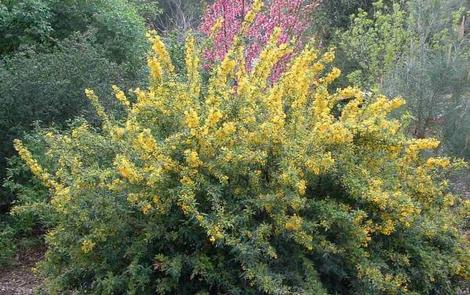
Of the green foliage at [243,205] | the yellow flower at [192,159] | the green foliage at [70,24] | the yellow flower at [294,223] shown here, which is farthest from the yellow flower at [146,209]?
the green foliage at [70,24]

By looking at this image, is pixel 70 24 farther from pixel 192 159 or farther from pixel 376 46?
pixel 192 159

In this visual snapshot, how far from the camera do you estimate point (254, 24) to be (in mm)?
8508

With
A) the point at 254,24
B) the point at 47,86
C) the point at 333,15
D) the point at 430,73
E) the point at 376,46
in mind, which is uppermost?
the point at 47,86

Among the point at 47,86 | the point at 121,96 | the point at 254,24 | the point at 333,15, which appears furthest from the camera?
the point at 333,15

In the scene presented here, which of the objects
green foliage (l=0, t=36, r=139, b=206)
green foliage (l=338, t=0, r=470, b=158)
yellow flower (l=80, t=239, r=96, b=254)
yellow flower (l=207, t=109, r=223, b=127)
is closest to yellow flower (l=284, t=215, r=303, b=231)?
yellow flower (l=207, t=109, r=223, b=127)

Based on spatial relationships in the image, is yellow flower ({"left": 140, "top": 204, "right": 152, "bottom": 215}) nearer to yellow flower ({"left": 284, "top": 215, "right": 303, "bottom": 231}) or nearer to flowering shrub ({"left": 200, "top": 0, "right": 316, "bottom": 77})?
yellow flower ({"left": 284, "top": 215, "right": 303, "bottom": 231})

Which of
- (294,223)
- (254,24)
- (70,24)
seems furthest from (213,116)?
(70,24)

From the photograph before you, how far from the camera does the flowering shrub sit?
319 inches

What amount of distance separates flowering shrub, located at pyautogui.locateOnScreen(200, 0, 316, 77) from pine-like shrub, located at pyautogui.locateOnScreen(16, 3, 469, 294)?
386cm

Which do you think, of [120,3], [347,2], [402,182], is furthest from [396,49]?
[402,182]

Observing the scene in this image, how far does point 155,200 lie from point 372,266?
1.37 m

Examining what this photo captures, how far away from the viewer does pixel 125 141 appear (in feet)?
13.4

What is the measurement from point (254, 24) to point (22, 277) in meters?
4.57

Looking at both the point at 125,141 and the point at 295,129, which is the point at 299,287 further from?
the point at 125,141
